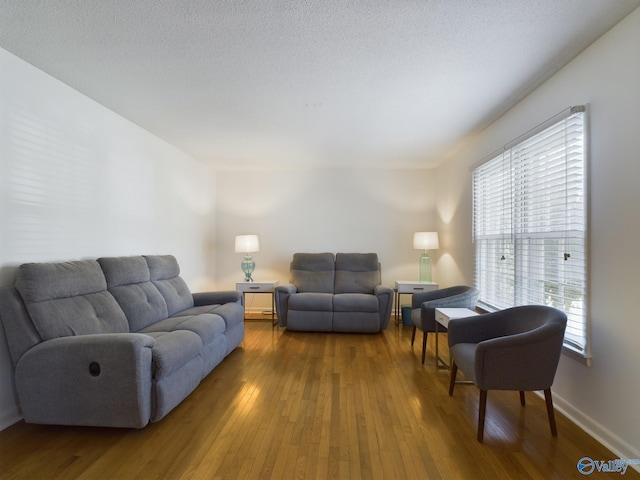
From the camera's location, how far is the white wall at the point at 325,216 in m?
5.29

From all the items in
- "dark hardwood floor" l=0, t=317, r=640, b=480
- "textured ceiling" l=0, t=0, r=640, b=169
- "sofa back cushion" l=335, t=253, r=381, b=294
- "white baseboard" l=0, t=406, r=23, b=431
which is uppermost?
"textured ceiling" l=0, t=0, r=640, b=169

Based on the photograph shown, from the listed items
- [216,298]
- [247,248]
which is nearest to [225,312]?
[216,298]

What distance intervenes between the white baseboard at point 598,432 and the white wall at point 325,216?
3110 mm

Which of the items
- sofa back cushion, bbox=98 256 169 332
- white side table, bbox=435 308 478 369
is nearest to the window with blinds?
white side table, bbox=435 308 478 369

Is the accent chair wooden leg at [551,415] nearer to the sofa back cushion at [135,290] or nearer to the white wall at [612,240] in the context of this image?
the white wall at [612,240]

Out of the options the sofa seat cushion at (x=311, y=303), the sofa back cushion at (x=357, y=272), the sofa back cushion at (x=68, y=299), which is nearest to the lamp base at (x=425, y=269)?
the sofa back cushion at (x=357, y=272)

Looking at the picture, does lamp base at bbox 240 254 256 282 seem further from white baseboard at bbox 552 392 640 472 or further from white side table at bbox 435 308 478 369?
white baseboard at bbox 552 392 640 472

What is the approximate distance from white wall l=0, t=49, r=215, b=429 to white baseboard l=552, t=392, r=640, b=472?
365cm

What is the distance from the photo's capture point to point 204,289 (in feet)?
16.4

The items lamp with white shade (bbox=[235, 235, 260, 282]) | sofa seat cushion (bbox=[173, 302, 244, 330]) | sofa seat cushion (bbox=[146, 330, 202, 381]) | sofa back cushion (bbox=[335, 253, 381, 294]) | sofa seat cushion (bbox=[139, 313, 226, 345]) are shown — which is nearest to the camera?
sofa seat cushion (bbox=[146, 330, 202, 381])

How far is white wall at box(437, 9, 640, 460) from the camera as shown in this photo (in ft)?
5.63

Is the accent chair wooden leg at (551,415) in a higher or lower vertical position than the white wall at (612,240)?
lower

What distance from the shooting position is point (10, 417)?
2096mm

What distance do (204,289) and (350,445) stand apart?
12.2 ft
